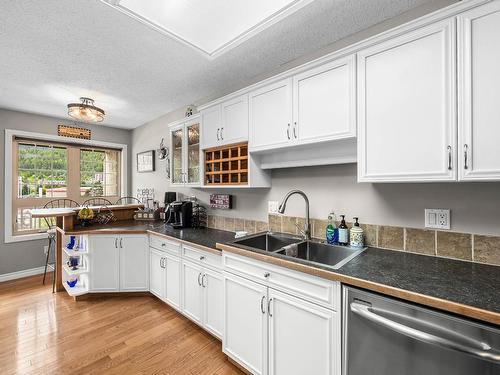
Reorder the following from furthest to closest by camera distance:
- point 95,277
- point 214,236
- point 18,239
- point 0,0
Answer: point 18,239 < point 95,277 < point 214,236 < point 0,0

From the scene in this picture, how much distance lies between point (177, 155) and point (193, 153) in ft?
1.17

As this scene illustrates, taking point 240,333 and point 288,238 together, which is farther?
point 288,238

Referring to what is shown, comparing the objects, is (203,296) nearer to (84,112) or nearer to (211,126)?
(211,126)

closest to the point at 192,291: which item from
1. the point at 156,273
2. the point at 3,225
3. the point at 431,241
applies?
the point at 156,273

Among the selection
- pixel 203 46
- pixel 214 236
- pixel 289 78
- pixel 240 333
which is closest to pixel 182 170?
pixel 214 236

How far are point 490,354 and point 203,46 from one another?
2.37m

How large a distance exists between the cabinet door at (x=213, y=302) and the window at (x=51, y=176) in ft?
11.0

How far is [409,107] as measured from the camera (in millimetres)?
1292

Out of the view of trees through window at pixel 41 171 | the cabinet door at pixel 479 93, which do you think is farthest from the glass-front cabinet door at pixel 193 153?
the view of trees through window at pixel 41 171

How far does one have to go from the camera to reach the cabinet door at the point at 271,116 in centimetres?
182

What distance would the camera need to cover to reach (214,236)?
7.73ft

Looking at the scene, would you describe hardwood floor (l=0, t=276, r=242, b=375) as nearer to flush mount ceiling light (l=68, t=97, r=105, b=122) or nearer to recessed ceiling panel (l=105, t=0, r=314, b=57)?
flush mount ceiling light (l=68, t=97, r=105, b=122)

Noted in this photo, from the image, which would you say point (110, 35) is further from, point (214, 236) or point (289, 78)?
point (214, 236)

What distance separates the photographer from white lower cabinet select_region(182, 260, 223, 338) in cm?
193
